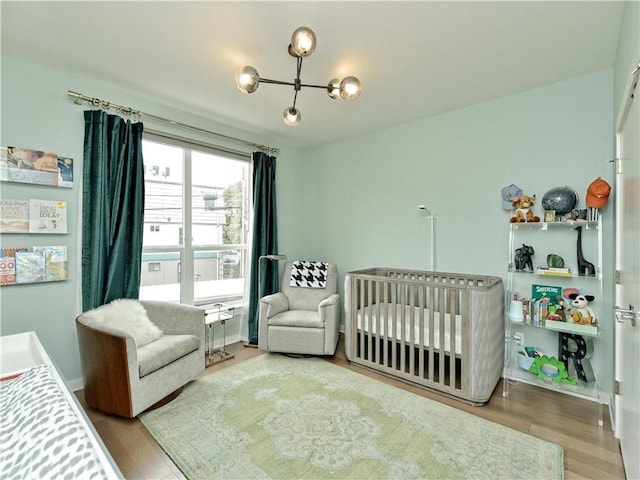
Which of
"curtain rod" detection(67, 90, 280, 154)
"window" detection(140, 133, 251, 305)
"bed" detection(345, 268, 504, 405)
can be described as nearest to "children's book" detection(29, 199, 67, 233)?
"window" detection(140, 133, 251, 305)

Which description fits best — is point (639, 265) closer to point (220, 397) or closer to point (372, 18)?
point (372, 18)

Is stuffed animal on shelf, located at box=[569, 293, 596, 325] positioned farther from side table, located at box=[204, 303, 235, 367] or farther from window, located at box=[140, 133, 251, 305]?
window, located at box=[140, 133, 251, 305]

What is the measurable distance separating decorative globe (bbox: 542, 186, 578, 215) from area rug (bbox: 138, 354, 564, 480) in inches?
67.2

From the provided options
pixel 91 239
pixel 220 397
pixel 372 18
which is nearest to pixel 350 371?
pixel 220 397

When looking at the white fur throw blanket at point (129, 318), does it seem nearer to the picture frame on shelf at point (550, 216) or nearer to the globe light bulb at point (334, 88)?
the globe light bulb at point (334, 88)

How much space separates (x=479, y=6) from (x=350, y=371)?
9.52 ft

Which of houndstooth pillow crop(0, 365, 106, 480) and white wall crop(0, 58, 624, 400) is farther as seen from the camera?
white wall crop(0, 58, 624, 400)

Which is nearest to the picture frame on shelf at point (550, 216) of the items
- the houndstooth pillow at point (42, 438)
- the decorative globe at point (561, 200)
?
the decorative globe at point (561, 200)

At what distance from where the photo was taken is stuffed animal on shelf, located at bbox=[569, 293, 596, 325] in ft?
7.43

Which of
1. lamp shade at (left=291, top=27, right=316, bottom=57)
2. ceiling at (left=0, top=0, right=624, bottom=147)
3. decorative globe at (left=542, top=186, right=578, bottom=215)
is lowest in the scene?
decorative globe at (left=542, top=186, right=578, bottom=215)

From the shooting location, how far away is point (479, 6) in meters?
1.71

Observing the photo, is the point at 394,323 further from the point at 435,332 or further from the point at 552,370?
the point at 552,370

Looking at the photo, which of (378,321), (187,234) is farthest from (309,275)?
(187,234)

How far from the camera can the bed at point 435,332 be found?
7.51 feet
